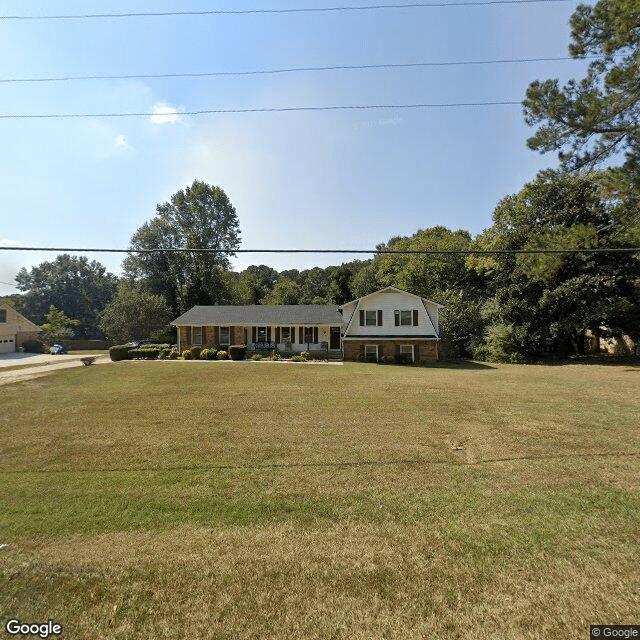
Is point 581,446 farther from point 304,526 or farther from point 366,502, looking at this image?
point 304,526

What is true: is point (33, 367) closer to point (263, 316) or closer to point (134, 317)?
point (134, 317)

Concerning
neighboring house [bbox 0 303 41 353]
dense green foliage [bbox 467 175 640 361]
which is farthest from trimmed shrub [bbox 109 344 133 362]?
dense green foliage [bbox 467 175 640 361]

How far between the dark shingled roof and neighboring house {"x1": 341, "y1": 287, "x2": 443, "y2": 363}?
2119 millimetres

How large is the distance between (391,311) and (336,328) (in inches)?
199

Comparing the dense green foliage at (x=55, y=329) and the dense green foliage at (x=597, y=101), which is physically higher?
the dense green foliage at (x=597, y=101)

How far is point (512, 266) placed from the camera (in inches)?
1232

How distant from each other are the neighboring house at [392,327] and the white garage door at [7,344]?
39817mm

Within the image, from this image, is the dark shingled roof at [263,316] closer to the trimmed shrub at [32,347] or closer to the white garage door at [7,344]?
the trimmed shrub at [32,347]

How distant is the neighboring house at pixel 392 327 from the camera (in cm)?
2841

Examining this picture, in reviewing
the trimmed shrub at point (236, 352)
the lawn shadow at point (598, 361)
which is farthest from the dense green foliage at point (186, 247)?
the lawn shadow at point (598, 361)

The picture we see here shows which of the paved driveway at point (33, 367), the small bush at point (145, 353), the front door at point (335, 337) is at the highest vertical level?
the front door at point (335, 337)

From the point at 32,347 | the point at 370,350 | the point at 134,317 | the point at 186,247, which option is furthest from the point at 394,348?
the point at 32,347

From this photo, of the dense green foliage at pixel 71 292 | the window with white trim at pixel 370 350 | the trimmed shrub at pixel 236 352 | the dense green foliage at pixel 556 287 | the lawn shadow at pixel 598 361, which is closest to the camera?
the lawn shadow at pixel 598 361

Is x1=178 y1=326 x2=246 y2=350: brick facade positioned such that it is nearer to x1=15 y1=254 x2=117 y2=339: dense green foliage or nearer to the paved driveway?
the paved driveway
